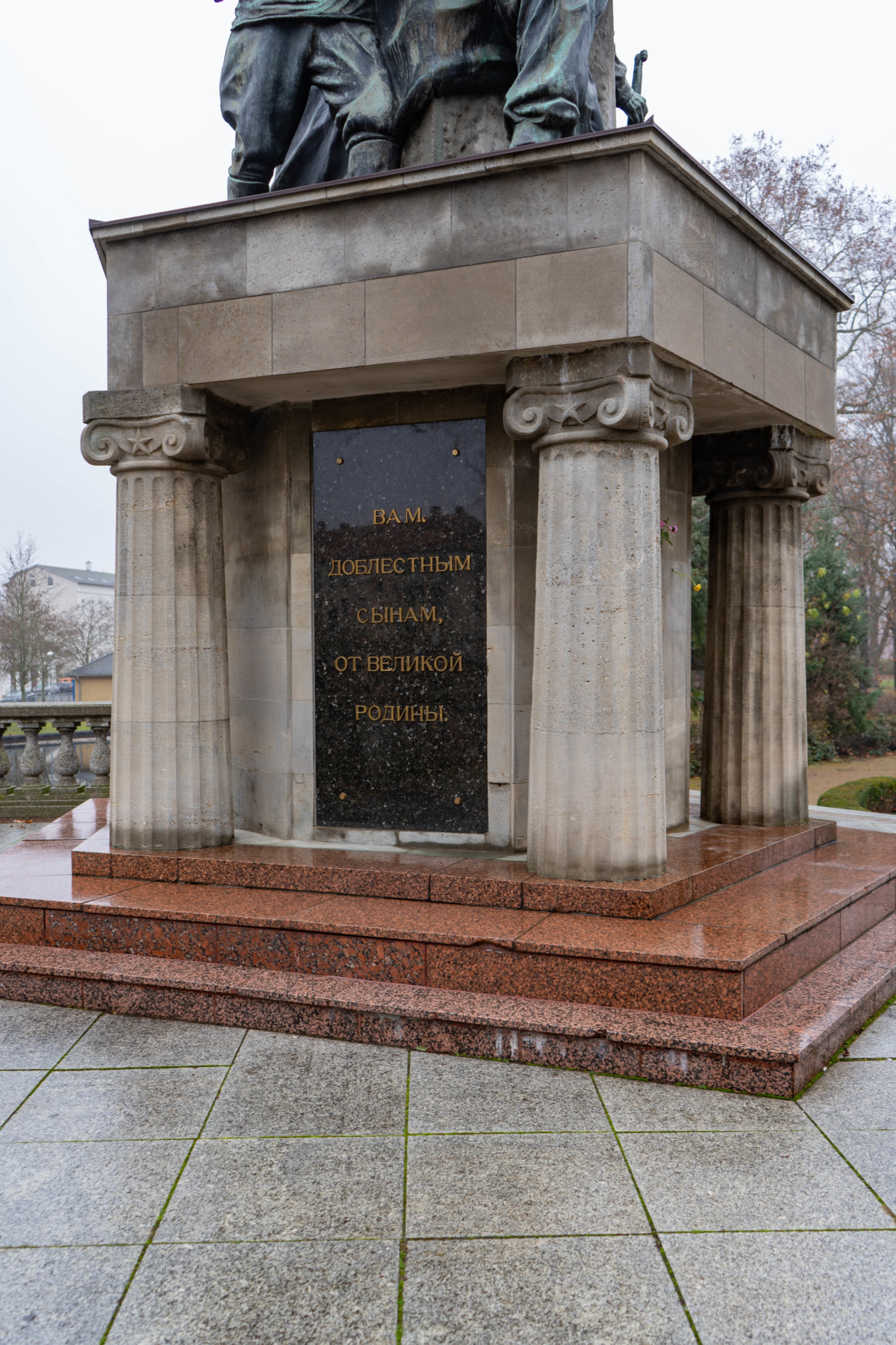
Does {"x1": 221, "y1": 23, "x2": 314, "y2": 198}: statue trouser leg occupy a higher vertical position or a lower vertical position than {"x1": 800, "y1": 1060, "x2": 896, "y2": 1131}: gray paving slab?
higher

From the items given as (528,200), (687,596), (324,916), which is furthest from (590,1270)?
(687,596)

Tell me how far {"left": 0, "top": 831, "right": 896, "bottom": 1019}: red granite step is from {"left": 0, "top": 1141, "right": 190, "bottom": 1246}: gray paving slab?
167 centimetres

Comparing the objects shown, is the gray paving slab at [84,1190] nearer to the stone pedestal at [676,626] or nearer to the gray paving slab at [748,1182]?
the gray paving slab at [748,1182]

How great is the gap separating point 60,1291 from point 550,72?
7021 millimetres

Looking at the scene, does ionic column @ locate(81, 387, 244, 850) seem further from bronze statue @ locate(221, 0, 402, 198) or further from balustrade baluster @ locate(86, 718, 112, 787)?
balustrade baluster @ locate(86, 718, 112, 787)

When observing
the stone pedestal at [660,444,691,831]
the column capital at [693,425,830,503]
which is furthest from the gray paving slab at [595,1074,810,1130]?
the column capital at [693,425,830,503]

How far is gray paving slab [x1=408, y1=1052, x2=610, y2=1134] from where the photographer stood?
441cm

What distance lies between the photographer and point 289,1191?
3.87 meters

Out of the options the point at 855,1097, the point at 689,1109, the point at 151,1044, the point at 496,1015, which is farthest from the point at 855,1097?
the point at 151,1044

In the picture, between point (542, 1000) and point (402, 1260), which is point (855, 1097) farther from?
point (402, 1260)

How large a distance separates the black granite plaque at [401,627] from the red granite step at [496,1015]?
182cm

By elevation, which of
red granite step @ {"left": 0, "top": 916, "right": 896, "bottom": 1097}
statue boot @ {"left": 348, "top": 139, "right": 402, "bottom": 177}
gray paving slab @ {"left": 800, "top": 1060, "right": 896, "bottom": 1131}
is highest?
statue boot @ {"left": 348, "top": 139, "right": 402, "bottom": 177}

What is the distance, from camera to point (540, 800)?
20.4 feet

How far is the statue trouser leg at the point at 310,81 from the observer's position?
7660 mm
